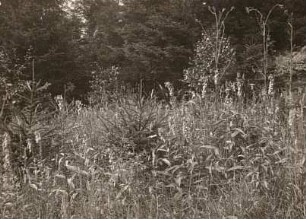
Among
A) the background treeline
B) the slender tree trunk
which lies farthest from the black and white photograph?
the background treeline

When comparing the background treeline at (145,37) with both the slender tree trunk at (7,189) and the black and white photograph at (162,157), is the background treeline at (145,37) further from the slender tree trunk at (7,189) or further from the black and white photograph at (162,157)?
the slender tree trunk at (7,189)

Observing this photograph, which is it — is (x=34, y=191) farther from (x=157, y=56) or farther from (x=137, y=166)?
(x=157, y=56)

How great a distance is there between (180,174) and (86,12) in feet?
84.7

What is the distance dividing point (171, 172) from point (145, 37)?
489 inches

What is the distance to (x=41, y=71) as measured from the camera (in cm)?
1681

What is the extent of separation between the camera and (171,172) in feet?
15.2

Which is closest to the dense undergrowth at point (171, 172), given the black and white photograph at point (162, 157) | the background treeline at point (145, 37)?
the black and white photograph at point (162, 157)

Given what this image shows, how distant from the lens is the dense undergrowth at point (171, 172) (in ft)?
12.5

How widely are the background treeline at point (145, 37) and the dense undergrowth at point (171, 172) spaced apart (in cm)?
984

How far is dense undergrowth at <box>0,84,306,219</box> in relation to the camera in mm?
3803

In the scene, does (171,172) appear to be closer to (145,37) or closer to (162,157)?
(162,157)

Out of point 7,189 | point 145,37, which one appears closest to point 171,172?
point 7,189

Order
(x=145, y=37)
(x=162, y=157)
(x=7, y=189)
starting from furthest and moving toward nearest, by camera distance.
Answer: (x=145, y=37) → (x=162, y=157) → (x=7, y=189)

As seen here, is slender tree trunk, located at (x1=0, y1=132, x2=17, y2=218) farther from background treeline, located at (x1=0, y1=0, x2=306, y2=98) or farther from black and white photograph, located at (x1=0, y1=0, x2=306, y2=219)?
background treeline, located at (x1=0, y1=0, x2=306, y2=98)
